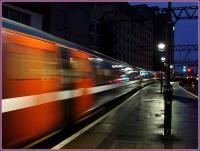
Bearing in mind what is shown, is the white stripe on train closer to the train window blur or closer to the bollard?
the train window blur

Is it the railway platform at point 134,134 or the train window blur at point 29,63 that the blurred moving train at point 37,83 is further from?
the railway platform at point 134,134

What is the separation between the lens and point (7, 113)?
295 inches

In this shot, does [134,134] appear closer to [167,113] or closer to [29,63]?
[167,113]

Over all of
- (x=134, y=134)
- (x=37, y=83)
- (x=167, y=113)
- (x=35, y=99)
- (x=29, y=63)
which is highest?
(x=29, y=63)

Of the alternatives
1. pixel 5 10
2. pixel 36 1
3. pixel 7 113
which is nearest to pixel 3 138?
pixel 7 113

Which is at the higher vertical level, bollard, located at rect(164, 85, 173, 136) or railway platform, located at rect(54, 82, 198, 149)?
bollard, located at rect(164, 85, 173, 136)

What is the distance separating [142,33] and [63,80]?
351 ft

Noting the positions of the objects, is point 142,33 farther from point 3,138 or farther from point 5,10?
point 3,138

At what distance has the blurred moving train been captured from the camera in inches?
300

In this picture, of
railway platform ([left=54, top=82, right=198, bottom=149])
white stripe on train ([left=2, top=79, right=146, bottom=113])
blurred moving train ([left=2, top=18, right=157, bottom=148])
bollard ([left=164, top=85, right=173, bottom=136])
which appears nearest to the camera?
white stripe on train ([left=2, top=79, right=146, bottom=113])

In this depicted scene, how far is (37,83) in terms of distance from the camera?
28.9ft

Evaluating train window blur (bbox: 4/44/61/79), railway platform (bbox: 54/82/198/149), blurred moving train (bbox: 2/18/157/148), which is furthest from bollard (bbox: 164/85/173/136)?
A: train window blur (bbox: 4/44/61/79)

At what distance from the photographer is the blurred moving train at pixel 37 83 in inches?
300

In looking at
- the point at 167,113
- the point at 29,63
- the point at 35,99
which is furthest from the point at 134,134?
the point at 29,63
